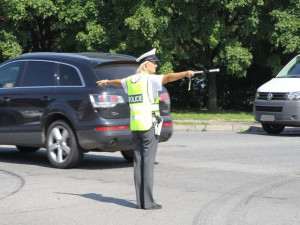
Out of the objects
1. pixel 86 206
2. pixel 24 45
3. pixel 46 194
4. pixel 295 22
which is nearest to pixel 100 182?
pixel 46 194

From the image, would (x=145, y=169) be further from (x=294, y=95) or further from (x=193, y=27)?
(x=193, y=27)

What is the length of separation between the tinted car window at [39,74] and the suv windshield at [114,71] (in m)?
0.84

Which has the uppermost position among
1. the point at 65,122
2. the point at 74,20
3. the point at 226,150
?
the point at 74,20

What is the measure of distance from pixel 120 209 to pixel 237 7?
2180 centimetres

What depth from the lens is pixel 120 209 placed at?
773 centimetres

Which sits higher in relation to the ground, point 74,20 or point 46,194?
point 74,20

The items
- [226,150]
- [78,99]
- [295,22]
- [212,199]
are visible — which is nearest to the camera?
[212,199]

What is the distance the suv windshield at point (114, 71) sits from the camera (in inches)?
434

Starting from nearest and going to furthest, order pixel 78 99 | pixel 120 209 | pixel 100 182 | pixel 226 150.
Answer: pixel 120 209, pixel 100 182, pixel 78 99, pixel 226 150

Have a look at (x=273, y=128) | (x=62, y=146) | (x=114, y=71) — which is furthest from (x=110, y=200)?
(x=273, y=128)

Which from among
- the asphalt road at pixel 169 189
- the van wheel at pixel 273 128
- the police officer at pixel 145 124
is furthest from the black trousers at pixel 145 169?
the van wheel at pixel 273 128

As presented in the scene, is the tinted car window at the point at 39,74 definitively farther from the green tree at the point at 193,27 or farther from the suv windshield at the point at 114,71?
the green tree at the point at 193,27

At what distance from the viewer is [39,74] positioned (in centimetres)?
1170

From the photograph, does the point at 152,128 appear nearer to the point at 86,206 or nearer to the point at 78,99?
the point at 86,206
